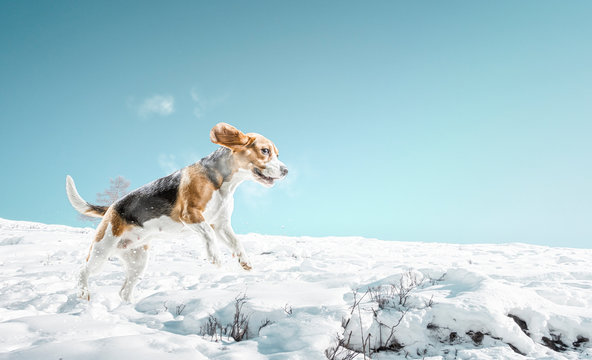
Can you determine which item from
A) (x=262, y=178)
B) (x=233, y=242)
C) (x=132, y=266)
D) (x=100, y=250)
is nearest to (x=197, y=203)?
(x=233, y=242)

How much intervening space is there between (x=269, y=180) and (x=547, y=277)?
154 inches

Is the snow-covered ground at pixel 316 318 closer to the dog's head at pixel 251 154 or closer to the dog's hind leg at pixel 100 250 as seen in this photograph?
the dog's hind leg at pixel 100 250

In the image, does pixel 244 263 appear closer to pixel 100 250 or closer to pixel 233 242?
pixel 233 242

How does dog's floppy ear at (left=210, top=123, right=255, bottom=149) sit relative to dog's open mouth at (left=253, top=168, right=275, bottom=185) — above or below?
above

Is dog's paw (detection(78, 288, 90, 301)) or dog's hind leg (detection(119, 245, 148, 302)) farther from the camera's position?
dog's hind leg (detection(119, 245, 148, 302))

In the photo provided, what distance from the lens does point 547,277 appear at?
4086 millimetres

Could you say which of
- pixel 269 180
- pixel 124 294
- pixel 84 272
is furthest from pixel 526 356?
pixel 84 272

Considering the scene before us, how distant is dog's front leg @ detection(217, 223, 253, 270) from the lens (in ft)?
10.00

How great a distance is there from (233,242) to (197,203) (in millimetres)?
537

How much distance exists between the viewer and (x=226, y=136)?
296cm

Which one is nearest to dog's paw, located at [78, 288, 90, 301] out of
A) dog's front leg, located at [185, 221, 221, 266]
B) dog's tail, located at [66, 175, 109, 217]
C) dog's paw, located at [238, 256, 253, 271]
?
dog's tail, located at [66, 175, 109, 217]

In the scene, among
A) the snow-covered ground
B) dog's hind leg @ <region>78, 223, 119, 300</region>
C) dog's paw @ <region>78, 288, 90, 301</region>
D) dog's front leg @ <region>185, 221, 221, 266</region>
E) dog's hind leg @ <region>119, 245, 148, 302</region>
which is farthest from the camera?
dog's hind leg @ <region>119, 245, 148, 302</region>

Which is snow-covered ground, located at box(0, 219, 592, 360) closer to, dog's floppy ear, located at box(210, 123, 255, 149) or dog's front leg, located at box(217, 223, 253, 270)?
dog's front leg, located at box(217, 223, 253, 270)

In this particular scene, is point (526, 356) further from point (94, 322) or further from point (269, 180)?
point (94, 322)
